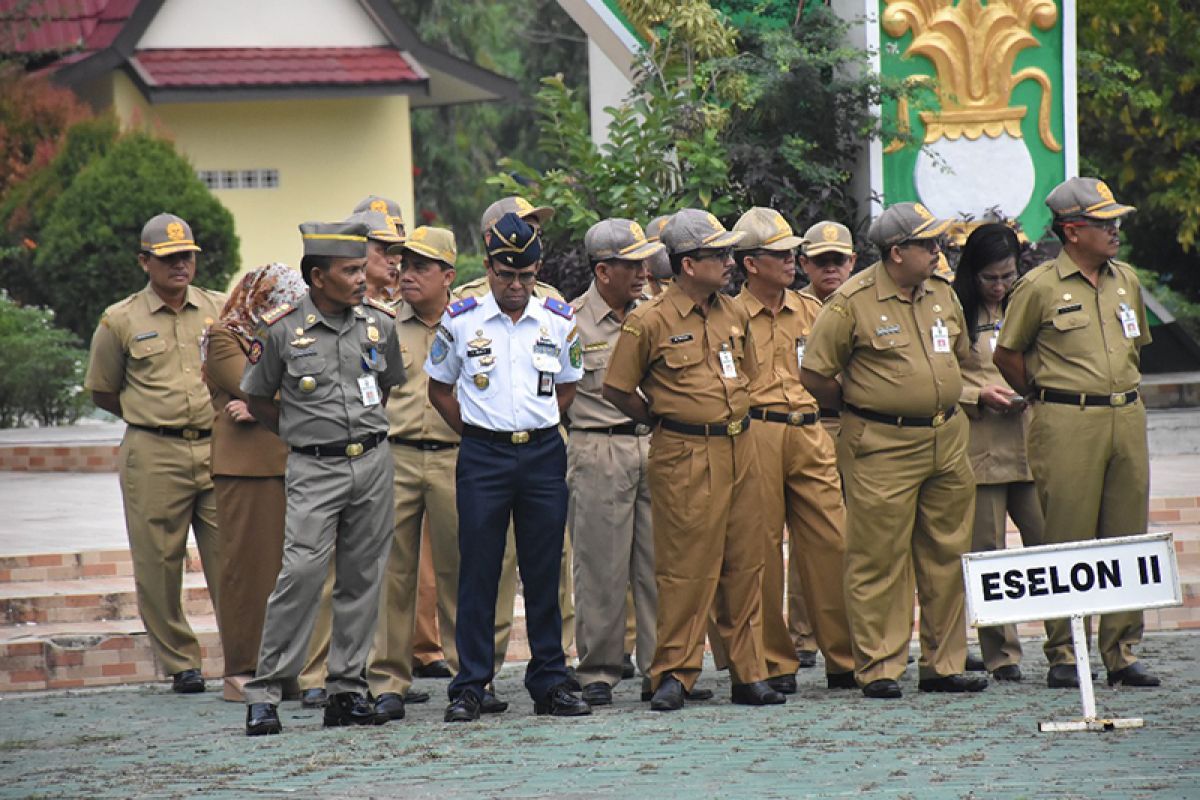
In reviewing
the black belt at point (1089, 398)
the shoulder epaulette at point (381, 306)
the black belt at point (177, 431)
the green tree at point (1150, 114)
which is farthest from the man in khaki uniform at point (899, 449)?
the green tree at point (1150, 114)

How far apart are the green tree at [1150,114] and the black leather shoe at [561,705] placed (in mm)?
11776

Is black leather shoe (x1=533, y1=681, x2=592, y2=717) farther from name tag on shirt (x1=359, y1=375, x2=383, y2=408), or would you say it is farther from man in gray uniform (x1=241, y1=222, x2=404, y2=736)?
name tag on shirt (x1=359, y1=375, x2=383, y2=408)

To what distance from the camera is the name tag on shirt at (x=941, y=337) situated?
28.6 feet

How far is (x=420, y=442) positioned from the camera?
9195 mm

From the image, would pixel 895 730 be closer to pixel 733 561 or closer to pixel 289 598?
pixel 733 561

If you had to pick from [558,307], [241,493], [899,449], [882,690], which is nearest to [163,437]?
[241,493]

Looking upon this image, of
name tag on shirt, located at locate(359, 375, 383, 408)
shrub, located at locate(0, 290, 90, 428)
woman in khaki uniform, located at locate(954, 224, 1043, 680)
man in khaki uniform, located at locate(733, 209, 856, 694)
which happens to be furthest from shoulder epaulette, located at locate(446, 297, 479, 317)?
shrub, located at locate(0, 290, 90, 428)

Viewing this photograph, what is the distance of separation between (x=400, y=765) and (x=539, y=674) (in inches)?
48.3

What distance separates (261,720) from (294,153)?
18720 mm

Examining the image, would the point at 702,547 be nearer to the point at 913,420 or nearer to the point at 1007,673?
the point at 913,420

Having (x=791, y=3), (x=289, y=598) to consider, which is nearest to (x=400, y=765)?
(x=289, y=598)

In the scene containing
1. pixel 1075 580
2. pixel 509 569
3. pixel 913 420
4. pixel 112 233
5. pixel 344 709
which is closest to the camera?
pixel 1075 580

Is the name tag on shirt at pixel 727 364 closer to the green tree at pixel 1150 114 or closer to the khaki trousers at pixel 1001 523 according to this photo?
Result: the khaki trousers at pixel 1001 523

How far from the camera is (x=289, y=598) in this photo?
7945 mm
